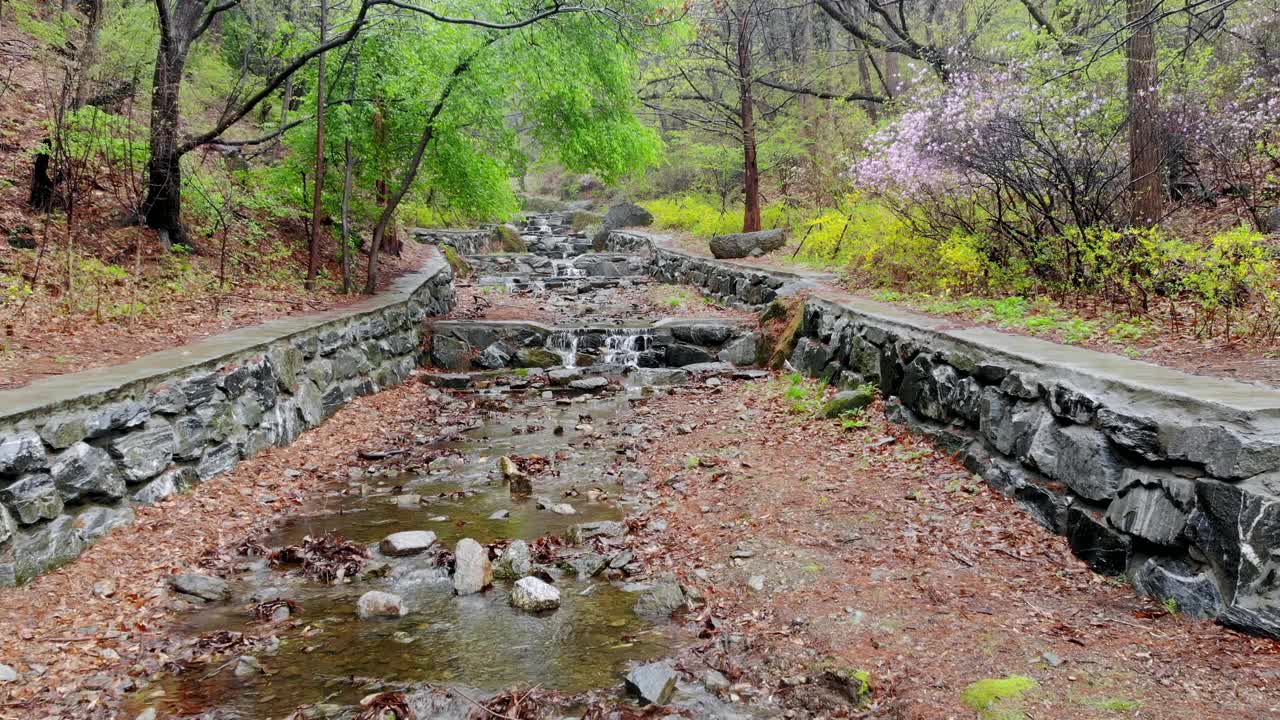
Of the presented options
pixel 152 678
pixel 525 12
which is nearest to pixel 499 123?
pixel 525 12

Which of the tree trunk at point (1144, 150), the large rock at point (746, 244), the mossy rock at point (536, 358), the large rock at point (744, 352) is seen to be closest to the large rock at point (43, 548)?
the mossy rock at point (536, 358)

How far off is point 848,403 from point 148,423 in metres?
5.83

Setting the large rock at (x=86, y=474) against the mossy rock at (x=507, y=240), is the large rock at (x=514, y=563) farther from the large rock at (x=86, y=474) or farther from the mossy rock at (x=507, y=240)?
the mossy rock at (x=507, y=240)

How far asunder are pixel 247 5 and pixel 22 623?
696 inches

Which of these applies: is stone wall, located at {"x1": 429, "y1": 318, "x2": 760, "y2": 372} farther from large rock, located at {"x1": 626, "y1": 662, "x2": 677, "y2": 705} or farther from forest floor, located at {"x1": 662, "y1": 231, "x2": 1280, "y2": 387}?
large rock, located at {"x1": 626, "y1": 662, "x2": 677, "y2": 705}

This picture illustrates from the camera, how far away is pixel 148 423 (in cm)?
504

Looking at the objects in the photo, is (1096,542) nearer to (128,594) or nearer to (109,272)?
(128,594)

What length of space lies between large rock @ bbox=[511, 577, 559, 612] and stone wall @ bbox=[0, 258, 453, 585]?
245 cm

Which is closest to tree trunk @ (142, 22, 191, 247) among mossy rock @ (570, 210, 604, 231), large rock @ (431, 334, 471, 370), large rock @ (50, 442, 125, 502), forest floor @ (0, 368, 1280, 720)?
large rock @ (431, 334, 471, 370)

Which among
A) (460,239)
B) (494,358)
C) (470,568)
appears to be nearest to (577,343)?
(494,358)

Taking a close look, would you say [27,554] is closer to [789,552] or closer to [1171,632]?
[789,552]

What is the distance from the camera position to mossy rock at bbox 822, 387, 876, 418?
730 centimetres

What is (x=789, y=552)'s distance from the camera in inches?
181

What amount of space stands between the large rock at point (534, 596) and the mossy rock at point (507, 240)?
2343 cm
